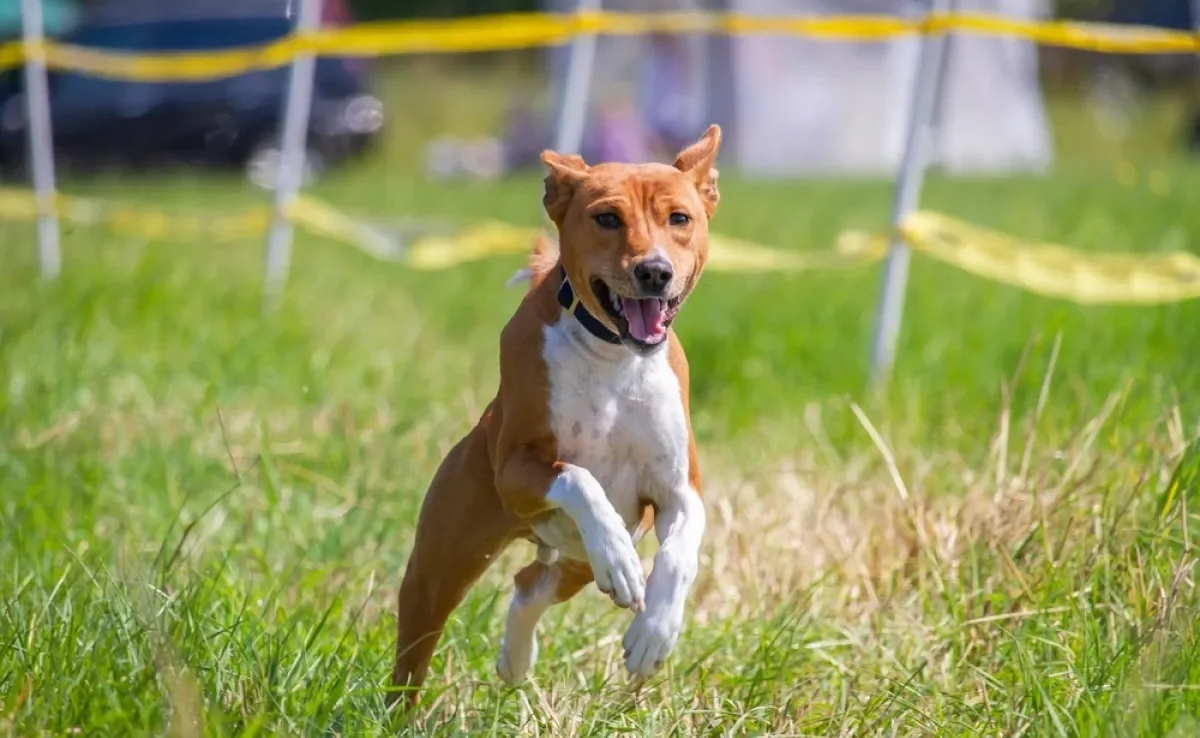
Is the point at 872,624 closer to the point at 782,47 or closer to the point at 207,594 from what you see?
the point at 207,594

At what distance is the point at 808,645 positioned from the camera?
12.0 ft

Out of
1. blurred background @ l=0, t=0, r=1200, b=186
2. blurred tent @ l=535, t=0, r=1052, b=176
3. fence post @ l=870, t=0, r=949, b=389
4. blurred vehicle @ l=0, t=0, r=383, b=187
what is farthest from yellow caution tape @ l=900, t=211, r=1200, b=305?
blurred vehicle @ l=0, t=0, r=383, b=187

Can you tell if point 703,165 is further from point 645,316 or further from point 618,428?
point 618,428

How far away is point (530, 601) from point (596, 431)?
1.63 ft

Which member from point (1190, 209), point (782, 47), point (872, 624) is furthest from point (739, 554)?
point (782, 47)

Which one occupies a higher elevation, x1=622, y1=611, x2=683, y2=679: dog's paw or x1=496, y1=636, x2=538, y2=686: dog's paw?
x1=622, y1=611, x2=683, y2=679: dog's paw

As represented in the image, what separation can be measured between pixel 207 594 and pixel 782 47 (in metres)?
18.6

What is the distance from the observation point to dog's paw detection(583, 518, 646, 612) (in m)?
3.03

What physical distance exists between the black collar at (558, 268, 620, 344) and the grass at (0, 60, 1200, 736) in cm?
73

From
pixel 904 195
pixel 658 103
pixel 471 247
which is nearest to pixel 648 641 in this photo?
pixel 904 195

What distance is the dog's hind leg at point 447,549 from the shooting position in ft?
11.2

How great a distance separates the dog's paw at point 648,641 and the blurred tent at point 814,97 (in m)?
17.8

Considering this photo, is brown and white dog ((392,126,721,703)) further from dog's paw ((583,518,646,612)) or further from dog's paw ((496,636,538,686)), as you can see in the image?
dog's paw ((496,636,538,686))

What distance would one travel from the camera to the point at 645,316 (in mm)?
3143
